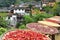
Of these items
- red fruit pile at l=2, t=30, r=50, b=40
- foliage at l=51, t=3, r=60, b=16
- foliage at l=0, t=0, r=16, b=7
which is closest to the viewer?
red fruit pile at l=2, t=30, r=50, b=40

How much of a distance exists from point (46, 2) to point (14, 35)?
4.36 m

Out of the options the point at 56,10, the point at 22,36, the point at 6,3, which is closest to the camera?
the point at 22,36

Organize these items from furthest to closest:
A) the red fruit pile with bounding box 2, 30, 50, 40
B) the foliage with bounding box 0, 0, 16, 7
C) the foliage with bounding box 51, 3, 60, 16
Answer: the foliage with bounding box 51, 3, 60, 16 < the foliage with bounding box 0, 0, 16, 7 < the red fruit pile with bounding box 2, 30, 50, 40

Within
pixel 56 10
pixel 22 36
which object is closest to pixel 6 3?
pixel 56 10

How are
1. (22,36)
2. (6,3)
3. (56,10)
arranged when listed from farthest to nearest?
1. (56,10)
2. (6,3)
3. (22,36)

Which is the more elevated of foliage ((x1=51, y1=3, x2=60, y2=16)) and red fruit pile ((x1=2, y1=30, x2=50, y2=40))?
red fruit pile ((x1=2, y1=30, x2=50, y2=40))

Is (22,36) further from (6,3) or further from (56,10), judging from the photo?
(56,10)

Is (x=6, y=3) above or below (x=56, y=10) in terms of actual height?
above

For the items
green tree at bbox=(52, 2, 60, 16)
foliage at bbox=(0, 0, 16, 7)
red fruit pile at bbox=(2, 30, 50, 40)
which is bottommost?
green tree at bbox=(52, 2, 60, 16)

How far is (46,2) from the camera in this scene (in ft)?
19.0

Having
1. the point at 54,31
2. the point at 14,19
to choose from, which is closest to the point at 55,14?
the point at 14,19

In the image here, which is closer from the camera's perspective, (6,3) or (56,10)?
(6,3)

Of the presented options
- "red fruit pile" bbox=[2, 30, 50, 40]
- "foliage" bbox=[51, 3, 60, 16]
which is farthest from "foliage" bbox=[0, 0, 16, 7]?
"red fruit pile" bbox=[2, 30, 50, 40]

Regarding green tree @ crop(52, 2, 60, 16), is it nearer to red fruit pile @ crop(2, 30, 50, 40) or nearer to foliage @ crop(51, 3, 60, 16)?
foliage @ crop(51, 3, 60, 16)
